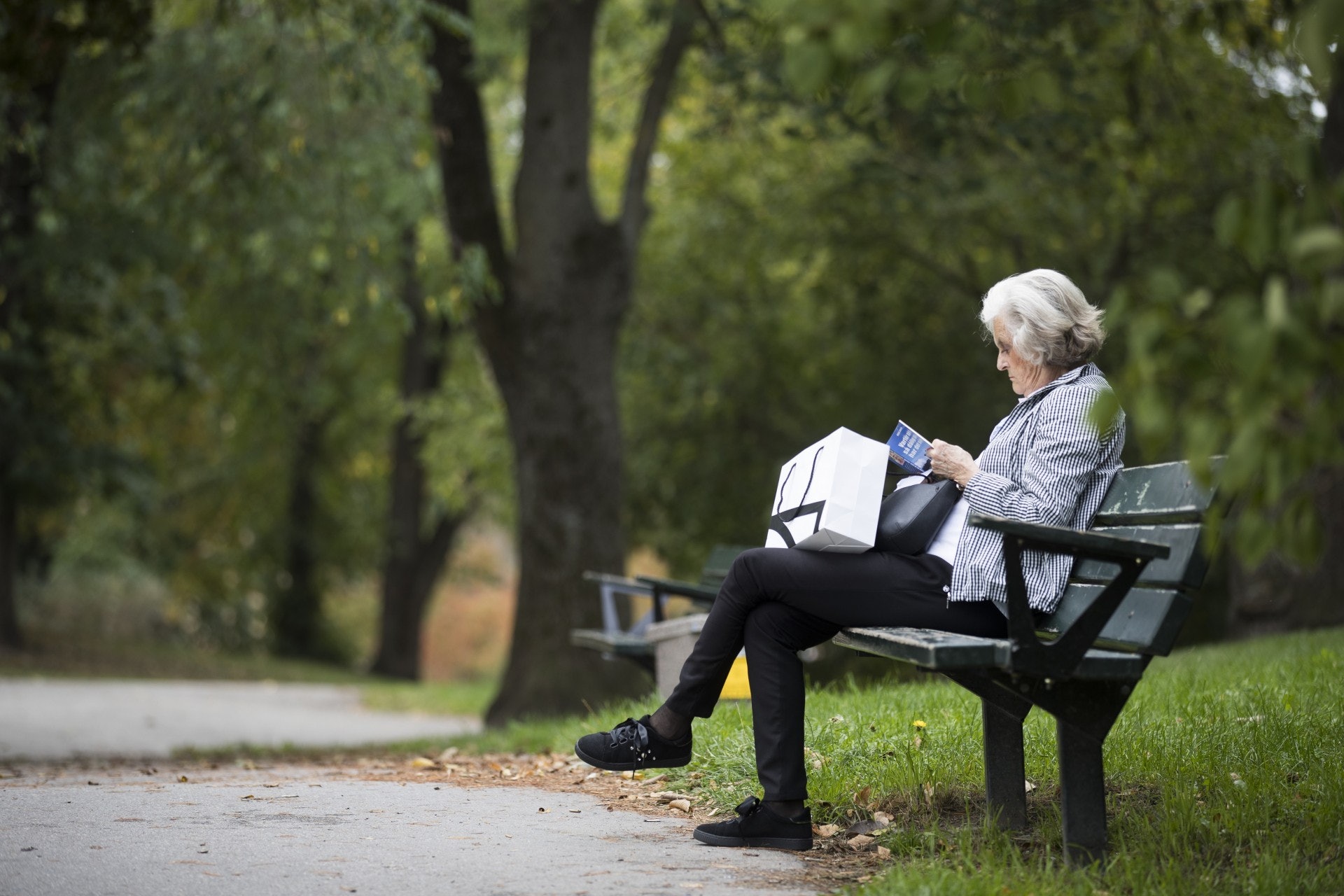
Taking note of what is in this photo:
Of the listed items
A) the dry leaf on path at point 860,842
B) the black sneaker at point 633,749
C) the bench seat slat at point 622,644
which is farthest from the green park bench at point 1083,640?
the bench seat slat at point 622,644

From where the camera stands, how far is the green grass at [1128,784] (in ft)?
11.3

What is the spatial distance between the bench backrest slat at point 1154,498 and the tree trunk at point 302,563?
2082 centimetres

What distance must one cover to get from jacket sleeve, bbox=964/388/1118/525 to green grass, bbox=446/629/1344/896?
2.91ft

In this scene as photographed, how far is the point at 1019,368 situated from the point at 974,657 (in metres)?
1.11

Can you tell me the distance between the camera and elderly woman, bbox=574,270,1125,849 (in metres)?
3.81

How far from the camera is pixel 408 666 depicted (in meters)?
23.1

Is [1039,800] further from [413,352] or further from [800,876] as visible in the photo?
[413,352]

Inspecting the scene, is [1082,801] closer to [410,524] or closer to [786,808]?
[786,808]

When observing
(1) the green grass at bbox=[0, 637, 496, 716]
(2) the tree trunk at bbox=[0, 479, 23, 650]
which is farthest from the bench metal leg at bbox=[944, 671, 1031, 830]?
(2) the tree trunk at bbox=[0, 479, 23, 650]

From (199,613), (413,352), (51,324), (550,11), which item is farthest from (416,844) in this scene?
(199,613)

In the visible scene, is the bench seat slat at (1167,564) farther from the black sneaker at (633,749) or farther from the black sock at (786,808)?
the black sneaker at (633,749)

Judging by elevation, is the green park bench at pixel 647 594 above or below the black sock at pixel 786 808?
above

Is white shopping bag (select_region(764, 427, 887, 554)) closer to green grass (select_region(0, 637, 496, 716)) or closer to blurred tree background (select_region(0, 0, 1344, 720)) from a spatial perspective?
blurred tree background (select_region(0, 0, 1344, 720))

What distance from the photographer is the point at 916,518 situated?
395 centimetres
